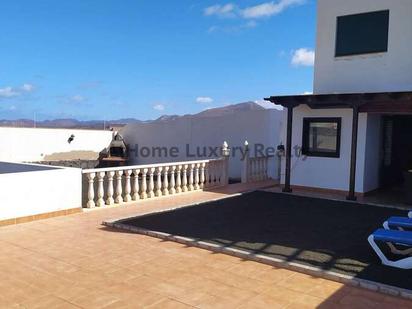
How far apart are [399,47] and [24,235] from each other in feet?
30.6

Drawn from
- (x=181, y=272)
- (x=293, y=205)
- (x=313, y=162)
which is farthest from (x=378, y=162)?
(x=181, y=272)

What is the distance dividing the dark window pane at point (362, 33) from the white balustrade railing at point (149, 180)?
452 cm

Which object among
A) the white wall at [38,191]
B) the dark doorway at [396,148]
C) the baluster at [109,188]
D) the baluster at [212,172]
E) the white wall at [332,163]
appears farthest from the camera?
the baluster at [212,172]

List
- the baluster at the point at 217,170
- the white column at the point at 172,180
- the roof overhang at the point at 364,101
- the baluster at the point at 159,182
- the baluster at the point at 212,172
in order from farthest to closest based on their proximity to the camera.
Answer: the baluster at the point at 217,170 < the baluster at the point at 212,172 < the white column at the point at 172,180 < the baluster at the point at 159,182 < the roof overhang at the point at 364,101

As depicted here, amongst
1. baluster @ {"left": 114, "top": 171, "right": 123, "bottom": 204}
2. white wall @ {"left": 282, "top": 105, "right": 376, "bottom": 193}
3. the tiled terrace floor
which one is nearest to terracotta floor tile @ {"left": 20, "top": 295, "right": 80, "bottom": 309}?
the tiled terrace floor

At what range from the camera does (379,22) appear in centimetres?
1009

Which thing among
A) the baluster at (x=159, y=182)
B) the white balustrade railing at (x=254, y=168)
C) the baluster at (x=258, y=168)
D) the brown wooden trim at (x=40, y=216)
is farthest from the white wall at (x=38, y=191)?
the baluster at (x=258, y=168)

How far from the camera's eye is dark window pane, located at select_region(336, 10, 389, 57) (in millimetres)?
10062

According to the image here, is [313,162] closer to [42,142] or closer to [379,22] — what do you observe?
[379,22]

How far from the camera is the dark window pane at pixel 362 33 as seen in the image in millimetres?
10062

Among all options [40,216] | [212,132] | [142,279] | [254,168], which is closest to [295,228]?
[142,279]

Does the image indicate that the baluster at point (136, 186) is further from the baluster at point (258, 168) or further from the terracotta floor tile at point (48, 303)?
the terracotta floor tile at point (48, 303)

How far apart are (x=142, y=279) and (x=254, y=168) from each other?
8.83 m

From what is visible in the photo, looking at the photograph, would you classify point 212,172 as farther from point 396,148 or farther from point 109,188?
point 396,148
